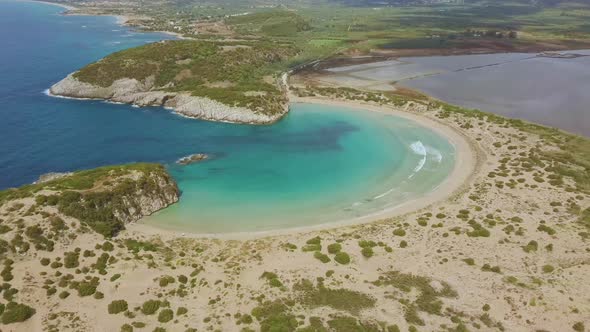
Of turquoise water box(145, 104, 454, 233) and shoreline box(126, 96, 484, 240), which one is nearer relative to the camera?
shoreline box(126, 96, 484, 240)

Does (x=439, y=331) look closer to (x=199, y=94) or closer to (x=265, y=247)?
(x=265, y=247)

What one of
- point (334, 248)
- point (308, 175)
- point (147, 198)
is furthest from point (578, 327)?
point (147, 198)

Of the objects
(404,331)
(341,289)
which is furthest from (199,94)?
(404,331)

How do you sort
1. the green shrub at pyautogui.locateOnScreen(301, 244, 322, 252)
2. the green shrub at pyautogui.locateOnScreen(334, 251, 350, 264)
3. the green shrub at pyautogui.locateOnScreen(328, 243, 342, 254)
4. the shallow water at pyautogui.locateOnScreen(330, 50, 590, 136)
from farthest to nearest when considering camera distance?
1. the shallow water at pyautogui.locateOnScreen(330, 50, 590, 136)
2. the green shrub at pyautogui.locateOnScreen(301, 244, 322, 252)
3. the green shrub at pyautogui.locateOnScreen(328, 243, 342, 254)
4. the green shrub at pyautogui.locateOnScreen(334, 251, 350, 264)

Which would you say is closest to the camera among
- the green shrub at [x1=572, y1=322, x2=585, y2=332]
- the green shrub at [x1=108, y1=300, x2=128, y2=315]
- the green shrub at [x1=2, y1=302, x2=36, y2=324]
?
the green shrub at [x1=2, y1=302, x2=36, y2=324]

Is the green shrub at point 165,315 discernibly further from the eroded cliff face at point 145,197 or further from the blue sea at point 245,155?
the eroded cliff face at point 145,197

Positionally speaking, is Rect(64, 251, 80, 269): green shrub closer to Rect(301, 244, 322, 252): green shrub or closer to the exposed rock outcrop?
the exposed rock outcrop

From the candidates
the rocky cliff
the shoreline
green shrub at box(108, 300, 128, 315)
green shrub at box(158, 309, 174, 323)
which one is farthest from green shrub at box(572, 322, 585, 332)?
the rocky cliff

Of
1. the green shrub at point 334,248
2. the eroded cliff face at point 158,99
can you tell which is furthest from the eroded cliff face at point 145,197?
the eroded cliff face at point 158,99
